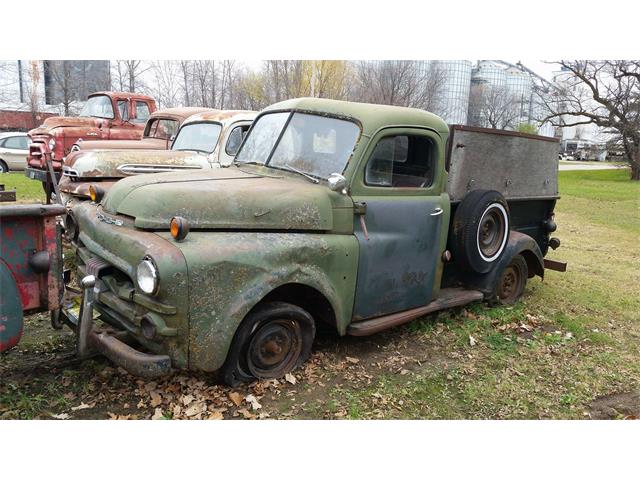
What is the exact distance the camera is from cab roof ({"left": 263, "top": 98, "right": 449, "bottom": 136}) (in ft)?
14.0

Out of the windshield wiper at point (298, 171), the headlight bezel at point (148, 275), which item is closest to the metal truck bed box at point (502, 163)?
the windshield wiper at point (298, 171)

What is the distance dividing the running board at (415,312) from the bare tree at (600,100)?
2.45 m

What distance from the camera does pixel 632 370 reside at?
14.7ft

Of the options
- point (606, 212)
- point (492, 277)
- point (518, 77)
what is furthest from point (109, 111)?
point (606, 212)

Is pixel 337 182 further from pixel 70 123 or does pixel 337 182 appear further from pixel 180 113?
pixel 70 123

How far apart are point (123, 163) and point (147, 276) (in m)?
3.88

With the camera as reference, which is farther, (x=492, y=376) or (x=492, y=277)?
(x=492, y=277)

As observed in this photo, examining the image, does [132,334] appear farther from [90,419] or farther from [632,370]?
[632,370]

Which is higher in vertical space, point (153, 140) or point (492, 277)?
point (153, 140)

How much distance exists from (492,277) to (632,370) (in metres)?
1.47

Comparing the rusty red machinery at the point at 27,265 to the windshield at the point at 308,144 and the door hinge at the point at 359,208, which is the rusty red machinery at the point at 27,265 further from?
the door hinge at the point at 359,208

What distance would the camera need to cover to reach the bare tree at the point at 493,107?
835 centimetres

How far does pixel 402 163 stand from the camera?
4.56m

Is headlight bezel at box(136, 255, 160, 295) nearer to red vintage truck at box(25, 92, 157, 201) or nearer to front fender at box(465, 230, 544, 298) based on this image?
front fender at box(465, 230, 544, 298)
